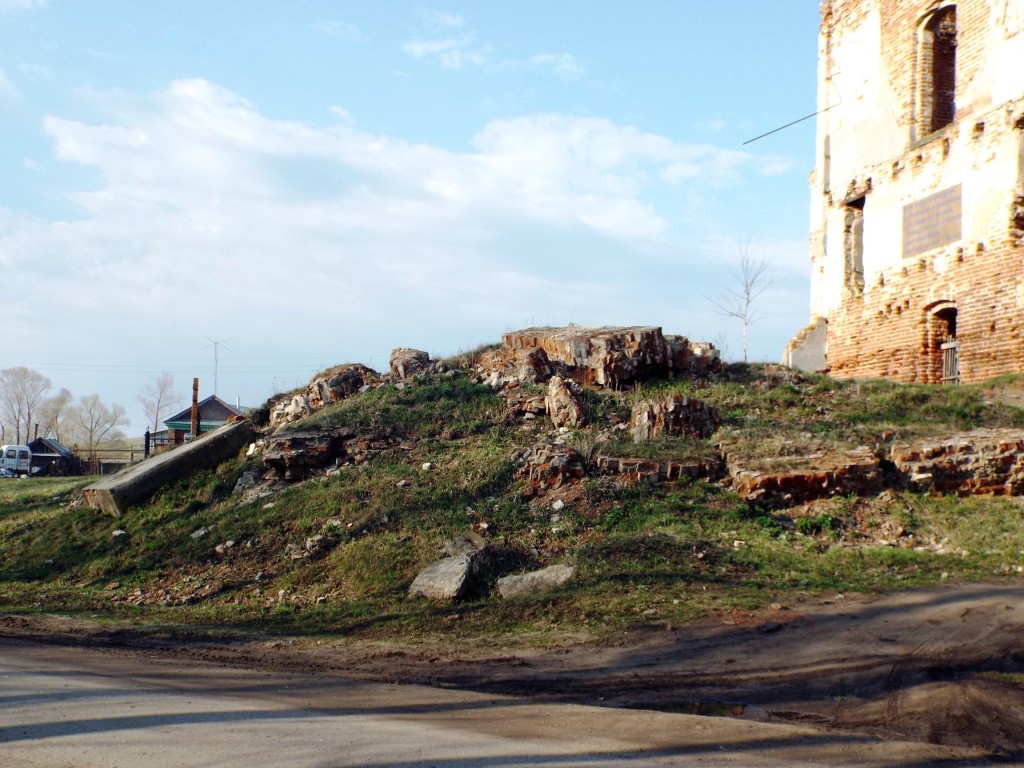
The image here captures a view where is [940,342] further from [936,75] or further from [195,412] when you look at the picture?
[195,412]

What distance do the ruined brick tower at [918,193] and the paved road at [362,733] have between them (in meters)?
15.1

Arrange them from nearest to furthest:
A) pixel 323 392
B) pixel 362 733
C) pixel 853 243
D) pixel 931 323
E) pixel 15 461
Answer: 1. pixel 362 733
2. pixel 323 392
3. pixel 931 323
4. pixel 853 243
5. pixel 15 461

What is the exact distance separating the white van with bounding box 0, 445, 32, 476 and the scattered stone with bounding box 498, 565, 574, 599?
3552 cm

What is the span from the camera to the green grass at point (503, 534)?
10195 millimetres

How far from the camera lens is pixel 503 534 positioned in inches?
475

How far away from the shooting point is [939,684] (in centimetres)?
689

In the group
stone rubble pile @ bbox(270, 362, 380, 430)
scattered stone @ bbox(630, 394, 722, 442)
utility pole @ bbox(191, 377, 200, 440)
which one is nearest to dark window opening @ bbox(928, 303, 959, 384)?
scattered stone @ bbox(630, 394, 722, 442)

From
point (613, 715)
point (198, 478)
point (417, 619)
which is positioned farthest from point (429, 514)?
point (613, 715)

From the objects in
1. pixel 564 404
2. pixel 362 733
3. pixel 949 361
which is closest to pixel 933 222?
pixel 949 361

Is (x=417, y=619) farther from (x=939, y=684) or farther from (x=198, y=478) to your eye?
(x=198, y=478)

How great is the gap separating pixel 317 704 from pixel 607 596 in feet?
13.8

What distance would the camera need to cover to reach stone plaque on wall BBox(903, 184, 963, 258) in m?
19.5

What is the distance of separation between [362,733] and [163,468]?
39.9 ft

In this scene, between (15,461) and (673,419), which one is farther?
(15,461)
